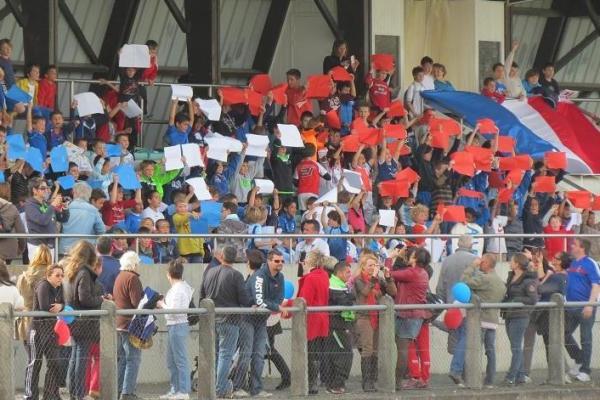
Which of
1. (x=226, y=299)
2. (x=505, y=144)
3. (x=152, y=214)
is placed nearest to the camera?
(x=226, y=299)

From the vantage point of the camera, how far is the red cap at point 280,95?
87.0 ft

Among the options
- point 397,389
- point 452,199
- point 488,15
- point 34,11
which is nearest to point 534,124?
point 488,15

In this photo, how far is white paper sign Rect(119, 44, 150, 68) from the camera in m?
25.6

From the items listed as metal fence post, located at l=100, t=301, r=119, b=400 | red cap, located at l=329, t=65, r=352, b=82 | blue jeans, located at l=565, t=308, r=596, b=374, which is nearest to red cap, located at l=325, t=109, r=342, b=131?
red cap, located at l=329, t=65, r=352, b=82

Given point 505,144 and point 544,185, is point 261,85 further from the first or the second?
point 544,185

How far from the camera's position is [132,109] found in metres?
25.5

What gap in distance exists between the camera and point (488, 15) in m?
31.8

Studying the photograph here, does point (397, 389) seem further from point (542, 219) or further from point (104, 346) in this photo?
point (542, 219)

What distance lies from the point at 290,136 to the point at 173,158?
2.45 m

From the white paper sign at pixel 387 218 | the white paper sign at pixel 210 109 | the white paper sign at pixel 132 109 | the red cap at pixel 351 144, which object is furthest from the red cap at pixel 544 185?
the white paper sign at pixel 132 109

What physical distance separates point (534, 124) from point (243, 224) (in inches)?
389

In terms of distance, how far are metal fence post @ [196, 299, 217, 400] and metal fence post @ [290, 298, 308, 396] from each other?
1.11m

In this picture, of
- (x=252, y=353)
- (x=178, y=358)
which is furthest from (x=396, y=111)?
(x=178, y=358)

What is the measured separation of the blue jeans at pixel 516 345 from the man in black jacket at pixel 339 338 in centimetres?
226
